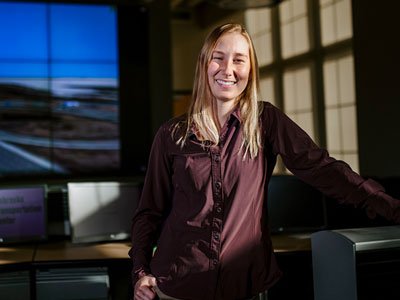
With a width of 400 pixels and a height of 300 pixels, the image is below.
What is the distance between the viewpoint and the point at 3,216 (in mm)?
2994

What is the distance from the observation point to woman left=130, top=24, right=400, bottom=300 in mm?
1274

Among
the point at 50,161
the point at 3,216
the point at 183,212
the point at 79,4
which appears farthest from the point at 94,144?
the point at 183,212

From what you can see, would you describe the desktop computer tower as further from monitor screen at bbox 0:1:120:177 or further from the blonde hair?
monitor screen at bbox 0:1:120:177

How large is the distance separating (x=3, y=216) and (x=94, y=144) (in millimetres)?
3776

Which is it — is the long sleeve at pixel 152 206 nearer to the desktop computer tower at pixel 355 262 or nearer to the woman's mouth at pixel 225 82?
the woman's mouth at pixel 225 82

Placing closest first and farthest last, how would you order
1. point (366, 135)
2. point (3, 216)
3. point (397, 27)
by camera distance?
point (3, 216) < point (397, 27) < point (366, 135)

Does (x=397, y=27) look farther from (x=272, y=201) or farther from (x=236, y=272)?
(x=236, y=272)

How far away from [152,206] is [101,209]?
1737 mm

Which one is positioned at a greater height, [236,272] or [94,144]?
[94,144]

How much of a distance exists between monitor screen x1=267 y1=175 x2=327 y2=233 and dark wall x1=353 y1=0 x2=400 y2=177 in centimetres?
110

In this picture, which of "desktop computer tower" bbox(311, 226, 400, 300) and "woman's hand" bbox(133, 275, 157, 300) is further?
"woman's hand" bbox(133, 275, 157, 300)

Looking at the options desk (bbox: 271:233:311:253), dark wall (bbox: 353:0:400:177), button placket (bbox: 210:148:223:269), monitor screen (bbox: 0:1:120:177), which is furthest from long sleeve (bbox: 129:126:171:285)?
monitor screen (bbox: 0:1:120:177)

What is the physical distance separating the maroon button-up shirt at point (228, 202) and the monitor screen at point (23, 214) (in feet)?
5.94

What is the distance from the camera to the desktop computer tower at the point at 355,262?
121 cm
